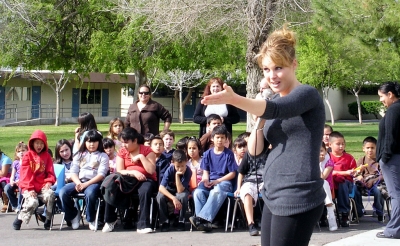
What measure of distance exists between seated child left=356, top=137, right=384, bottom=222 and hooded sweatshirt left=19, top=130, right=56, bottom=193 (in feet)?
15.0

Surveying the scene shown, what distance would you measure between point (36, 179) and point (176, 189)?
195 centimetres

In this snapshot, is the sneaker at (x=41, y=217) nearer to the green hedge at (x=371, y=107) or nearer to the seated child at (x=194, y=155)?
the seated child at (x=194, y=155)

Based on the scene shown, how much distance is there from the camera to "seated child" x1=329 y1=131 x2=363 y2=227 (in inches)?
350

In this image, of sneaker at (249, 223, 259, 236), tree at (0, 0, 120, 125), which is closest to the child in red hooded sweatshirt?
sneaker at (249, 223, 259, 236)

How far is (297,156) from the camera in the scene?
337 centimetres

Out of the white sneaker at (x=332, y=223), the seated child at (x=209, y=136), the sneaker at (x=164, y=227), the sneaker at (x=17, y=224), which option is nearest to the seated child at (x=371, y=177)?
the white sneaker at (x=332, y=223)

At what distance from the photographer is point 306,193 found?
3.35 m

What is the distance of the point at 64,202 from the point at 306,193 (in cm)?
589

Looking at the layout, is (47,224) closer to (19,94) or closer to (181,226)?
(181,226)

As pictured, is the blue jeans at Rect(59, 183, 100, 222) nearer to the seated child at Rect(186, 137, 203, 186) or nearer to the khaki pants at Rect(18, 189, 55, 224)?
the khaki pants at Rect(18, 189, 55, 224)

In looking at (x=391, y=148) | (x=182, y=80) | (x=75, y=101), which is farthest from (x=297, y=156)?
(x=75, y=101)

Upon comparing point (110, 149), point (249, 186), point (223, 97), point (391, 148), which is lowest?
point (249, 186)

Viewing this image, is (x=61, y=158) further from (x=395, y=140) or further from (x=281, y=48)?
(x=281, y=48)

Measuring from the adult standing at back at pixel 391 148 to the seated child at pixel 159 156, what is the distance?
3092 mm
